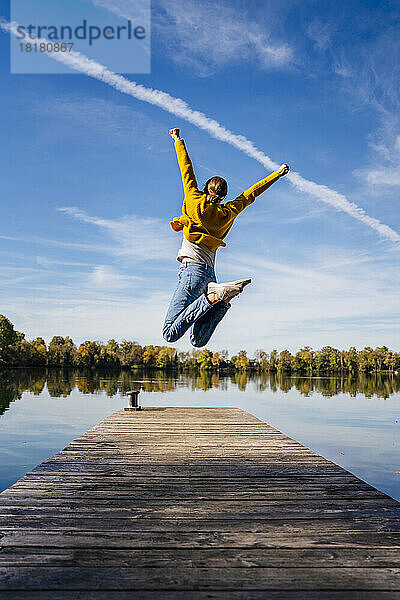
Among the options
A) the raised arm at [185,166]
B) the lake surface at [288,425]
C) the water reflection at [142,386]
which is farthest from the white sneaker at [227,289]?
the water reflection at [142,386]

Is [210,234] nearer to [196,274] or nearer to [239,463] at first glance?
[196,274]

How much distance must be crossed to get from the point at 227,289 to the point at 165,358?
54.7 metres

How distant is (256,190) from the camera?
5.05 m

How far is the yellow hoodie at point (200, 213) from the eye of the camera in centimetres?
468

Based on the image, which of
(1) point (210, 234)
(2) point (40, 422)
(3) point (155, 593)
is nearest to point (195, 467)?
(1) point (210, 234)

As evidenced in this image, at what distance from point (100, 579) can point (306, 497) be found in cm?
180

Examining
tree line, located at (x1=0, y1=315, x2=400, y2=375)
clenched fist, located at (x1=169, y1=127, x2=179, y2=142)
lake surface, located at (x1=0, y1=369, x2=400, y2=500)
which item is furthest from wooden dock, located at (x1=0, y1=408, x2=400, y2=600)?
tree line, located at (x1=0, y1=315, x2=400, y2=375)

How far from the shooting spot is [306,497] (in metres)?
3.54

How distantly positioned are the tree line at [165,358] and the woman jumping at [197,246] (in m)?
50.2

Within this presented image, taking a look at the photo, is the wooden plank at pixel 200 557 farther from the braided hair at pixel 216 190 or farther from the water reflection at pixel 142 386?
the water reflection at pixel 142 386

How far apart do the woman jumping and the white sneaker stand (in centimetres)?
12

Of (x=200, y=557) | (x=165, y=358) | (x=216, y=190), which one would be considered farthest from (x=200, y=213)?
(x=165, y=358)

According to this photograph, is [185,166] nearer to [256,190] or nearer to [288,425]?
[256,190]

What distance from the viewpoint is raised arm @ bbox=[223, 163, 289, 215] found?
4.90m
